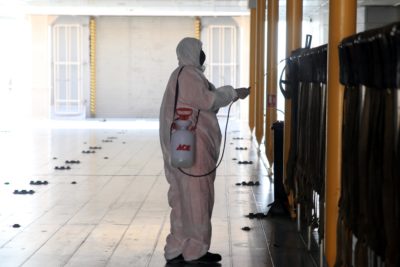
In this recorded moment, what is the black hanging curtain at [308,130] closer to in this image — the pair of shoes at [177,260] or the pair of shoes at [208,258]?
the pair of shoes at [208,258]

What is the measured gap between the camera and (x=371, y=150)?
335 cm

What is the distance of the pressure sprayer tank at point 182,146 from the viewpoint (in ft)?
17.8

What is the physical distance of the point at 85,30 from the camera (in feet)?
90.7

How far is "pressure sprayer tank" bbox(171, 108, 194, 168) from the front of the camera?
544cm

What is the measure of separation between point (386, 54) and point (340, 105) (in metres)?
1.40

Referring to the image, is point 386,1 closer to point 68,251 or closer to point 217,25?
point 217,25

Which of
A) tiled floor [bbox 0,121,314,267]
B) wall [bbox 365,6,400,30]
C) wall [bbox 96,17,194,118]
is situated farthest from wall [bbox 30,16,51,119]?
tiled floor [bbox 0,121,314,267]

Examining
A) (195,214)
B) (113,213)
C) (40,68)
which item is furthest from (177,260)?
(40,68)

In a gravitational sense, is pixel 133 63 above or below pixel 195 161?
above

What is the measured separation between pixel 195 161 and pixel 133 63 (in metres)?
22.9

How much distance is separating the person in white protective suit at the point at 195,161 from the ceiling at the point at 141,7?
15.4 metres

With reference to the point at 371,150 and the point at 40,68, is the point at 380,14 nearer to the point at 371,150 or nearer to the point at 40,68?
the point at 40,68

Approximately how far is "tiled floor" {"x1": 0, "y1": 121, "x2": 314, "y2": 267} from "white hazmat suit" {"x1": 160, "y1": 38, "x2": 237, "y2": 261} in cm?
23

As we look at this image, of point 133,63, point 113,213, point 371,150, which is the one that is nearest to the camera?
point 371,150
